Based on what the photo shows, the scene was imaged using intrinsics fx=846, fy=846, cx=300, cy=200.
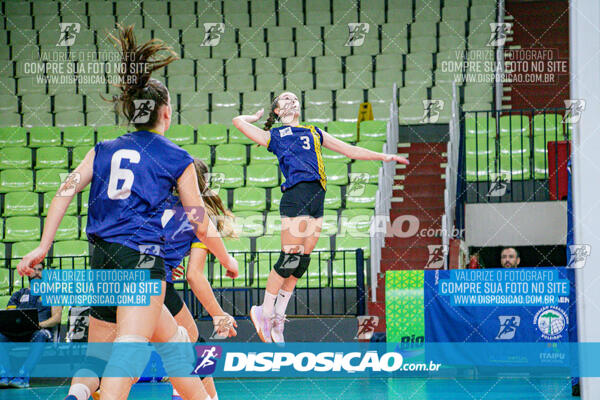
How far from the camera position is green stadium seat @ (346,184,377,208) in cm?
981

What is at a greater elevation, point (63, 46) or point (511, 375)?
point (63, 46)

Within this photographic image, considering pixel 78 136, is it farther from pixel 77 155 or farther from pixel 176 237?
pixel 176 237

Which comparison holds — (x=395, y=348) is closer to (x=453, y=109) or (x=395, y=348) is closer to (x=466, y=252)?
(x=466, y=252)

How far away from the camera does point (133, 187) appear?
3.55 m

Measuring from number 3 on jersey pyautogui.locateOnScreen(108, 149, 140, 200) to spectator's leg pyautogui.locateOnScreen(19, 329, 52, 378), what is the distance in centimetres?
534

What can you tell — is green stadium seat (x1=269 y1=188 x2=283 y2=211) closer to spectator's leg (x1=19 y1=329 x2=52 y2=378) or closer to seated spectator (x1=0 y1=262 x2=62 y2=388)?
seated spectator (x1=0 y1=262 x2=62 y2=388)

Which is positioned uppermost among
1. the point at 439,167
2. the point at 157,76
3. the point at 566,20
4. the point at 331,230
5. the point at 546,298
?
the point at 566,20

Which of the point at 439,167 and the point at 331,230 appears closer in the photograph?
the point at 331,230

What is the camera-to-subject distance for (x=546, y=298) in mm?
8008

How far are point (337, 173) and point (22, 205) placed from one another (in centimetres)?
397

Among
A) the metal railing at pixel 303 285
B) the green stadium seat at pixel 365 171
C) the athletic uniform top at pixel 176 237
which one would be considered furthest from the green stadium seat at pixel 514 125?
the athletic uniform top at pixel 176 237

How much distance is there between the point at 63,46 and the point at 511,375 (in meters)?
8.33

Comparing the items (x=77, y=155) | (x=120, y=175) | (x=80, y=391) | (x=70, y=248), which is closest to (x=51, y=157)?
(x=77, y=155)

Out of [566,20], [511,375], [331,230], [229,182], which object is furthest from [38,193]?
[566,20]
